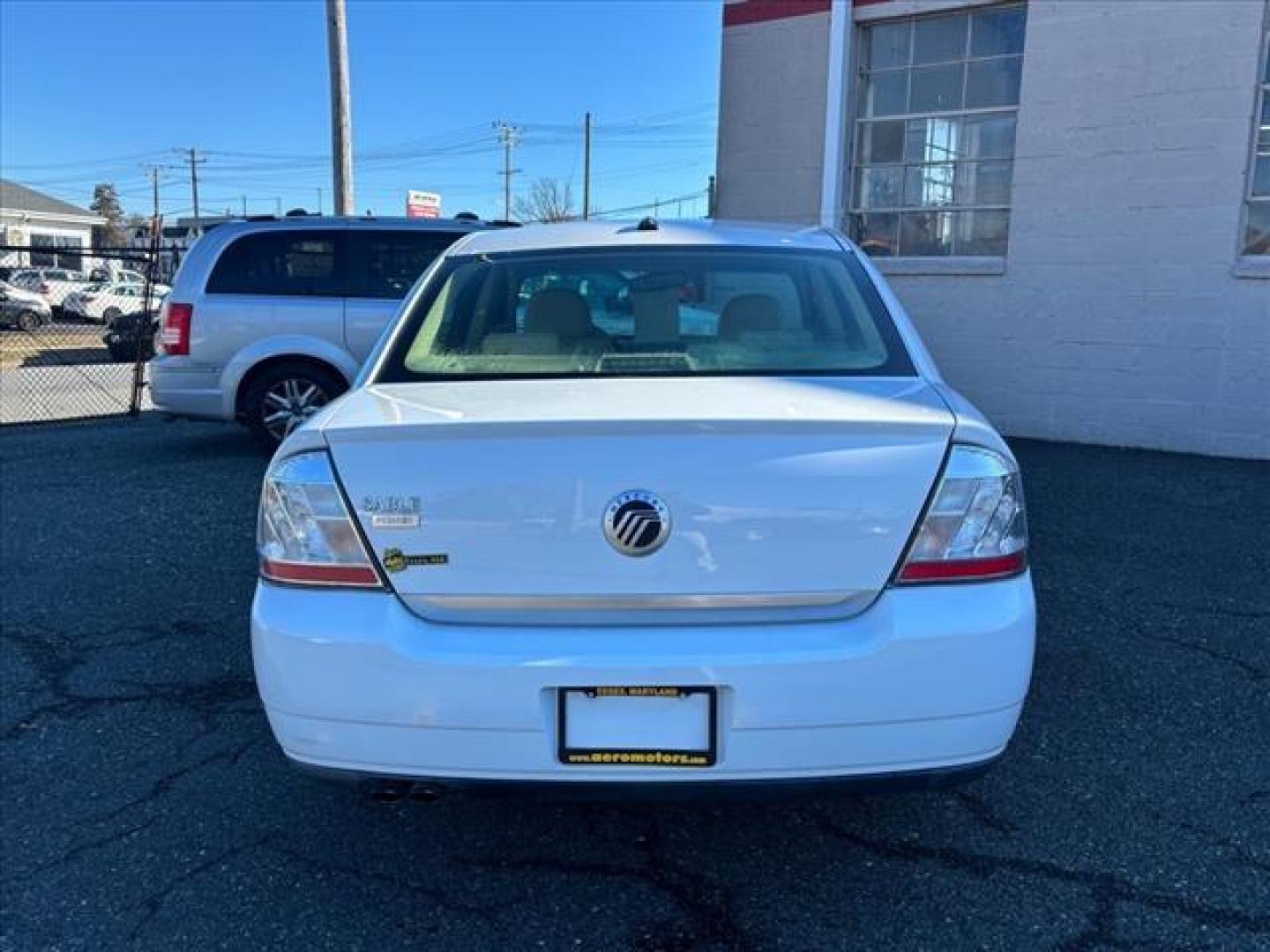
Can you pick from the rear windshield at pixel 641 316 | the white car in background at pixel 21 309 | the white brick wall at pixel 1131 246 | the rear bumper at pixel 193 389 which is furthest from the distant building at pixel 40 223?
the rear windshield at pixel 641 316

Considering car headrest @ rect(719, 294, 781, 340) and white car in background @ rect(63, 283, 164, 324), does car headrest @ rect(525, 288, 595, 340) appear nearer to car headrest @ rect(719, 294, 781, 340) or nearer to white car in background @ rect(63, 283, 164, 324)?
car headrest @ rect(719, 294, 781, 340)

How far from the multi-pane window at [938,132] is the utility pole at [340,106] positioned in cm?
Result: 667

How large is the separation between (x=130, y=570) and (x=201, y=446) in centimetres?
407

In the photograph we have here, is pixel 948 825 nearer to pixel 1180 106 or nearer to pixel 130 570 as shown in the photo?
pixel 130 570

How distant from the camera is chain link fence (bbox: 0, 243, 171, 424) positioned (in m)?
11.7

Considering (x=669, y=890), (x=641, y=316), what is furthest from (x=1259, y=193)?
(x=669, y=890)

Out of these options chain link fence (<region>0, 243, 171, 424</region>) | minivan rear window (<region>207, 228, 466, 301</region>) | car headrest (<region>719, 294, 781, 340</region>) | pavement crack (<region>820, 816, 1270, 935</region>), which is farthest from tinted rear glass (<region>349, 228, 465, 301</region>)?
pavement crack (<region>820, 816, 1270, 935</region>)

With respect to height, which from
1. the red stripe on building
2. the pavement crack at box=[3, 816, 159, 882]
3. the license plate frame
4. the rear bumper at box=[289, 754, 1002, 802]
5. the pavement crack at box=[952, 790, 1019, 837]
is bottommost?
the pavement crack at box=[3, 816, 159, 882]

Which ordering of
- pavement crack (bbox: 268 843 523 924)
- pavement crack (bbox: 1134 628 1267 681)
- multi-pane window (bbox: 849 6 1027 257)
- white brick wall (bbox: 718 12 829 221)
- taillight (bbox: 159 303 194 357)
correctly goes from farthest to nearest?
white brick wall (bbox: 718 12 829 221)
multi-pane window (bbox: 849 6 1027 257)
taillight (bbox: 159 303 194 357)
pavement crack (bbox: 1134 628 1267 681)
pavement crack (bbox: 268 843 523 924)

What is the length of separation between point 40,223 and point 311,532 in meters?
60.8

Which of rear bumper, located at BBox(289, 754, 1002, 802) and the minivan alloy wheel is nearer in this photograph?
rear bumper, located at BBox(289, 754, 1002, 802)

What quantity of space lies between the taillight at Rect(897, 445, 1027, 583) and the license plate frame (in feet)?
1.66

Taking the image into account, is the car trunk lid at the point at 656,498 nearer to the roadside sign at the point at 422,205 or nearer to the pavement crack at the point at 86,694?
the pavement crack at the point at 86,694

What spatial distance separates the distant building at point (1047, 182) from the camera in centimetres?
805
